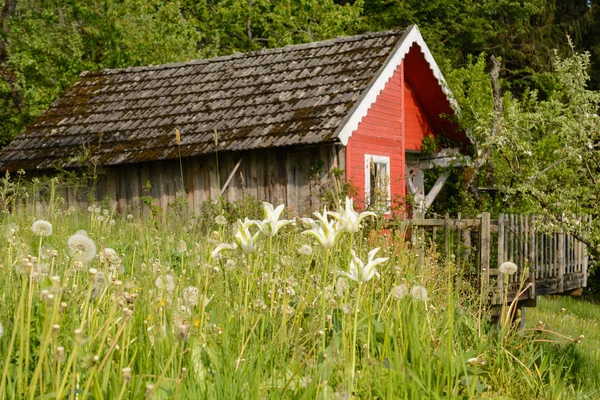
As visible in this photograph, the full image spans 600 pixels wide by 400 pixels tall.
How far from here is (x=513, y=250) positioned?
490 inches

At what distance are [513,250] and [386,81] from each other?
178 inches

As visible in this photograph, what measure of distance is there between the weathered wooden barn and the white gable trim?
0.9 inches

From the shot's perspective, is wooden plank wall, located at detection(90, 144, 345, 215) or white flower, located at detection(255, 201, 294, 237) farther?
wooden plank wall, located at detection(90, 144, 345, 215)

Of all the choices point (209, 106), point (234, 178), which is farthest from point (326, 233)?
point (209, 106)

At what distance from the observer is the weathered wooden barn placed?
14883 millimetres

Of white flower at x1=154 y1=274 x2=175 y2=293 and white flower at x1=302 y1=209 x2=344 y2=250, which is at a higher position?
white flower at x1=302 y1=209 x2=344 y2=250

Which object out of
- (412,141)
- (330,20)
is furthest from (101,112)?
(330,20)

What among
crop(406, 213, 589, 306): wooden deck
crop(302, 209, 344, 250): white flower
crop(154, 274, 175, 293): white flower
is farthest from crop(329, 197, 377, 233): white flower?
crop(406, 213, 589, 306): wooden deck

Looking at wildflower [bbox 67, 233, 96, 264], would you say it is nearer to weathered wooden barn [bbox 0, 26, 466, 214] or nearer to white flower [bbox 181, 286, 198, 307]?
white flower [bbox 181, 286, 198, 307]

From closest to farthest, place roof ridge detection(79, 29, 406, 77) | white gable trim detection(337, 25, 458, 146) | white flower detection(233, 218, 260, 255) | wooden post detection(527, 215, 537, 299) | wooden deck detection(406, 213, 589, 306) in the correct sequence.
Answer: white flower detection(233, 218, 260, 255), wooden deck detection(406, 213, 589, 306), wooden post detection(527, 215, 537, 299), white gable trim detection(337, 25, 458, 146), roof ridge detection(79, 29, 406, 77)

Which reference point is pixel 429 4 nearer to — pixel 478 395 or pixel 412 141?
pixel 412 141

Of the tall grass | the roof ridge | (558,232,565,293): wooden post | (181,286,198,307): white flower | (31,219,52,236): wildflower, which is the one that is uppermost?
the roof ridge

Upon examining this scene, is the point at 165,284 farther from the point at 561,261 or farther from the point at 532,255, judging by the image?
the point at 561,261

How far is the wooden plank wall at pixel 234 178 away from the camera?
14.8 metres
